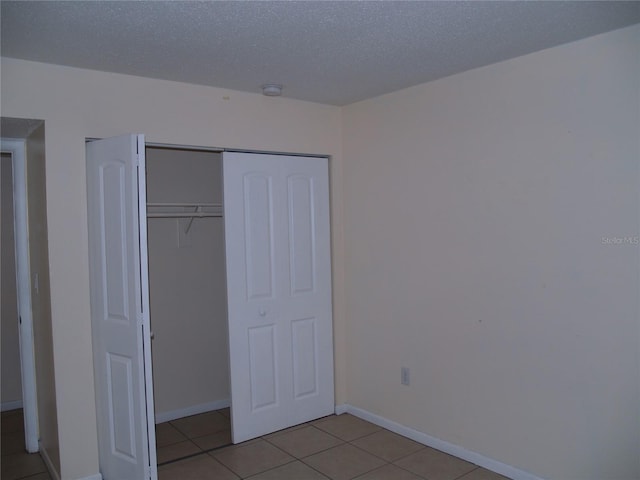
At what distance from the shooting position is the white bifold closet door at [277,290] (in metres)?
3.69

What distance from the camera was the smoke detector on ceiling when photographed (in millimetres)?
3439

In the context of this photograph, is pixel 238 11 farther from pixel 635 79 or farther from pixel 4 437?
pixel 4 437

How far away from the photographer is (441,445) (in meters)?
3.46

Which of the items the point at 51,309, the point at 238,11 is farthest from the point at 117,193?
the point at 238,11

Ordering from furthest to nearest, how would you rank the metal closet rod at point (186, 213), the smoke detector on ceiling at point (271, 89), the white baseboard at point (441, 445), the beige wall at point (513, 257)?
the metal closet rod at point (186, 213)
the smoke detector on ceiling at point (271, 89)
the white baseboard at point (441, 445)
the beige wall at point (513, 257)

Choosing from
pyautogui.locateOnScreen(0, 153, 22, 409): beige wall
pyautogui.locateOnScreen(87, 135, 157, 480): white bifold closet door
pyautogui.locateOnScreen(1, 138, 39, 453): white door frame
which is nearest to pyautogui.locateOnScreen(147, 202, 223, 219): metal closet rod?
pyautogui.locateOnScreen(1, 138, 39, 453): white door frame

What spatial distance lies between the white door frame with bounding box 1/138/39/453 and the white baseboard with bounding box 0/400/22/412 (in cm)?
108

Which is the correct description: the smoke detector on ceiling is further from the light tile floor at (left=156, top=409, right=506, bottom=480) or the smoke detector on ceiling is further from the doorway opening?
the light tile floor at (left=156, top=409, right=506, bottom=480)

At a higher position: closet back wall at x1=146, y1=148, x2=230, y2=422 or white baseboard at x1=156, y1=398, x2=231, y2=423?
closet back wall at x1=146, y1=148, x2=230, y2=422

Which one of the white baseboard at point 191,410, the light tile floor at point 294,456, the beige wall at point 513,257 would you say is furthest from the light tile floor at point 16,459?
the beige wall at point 513,257

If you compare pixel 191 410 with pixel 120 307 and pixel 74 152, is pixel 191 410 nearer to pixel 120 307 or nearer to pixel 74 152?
pixel 120 307

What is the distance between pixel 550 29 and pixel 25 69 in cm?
275

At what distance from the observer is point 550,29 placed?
2.51 metres

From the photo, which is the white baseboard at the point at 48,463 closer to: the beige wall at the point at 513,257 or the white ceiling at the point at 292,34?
the beige wall at the point at 513,257
